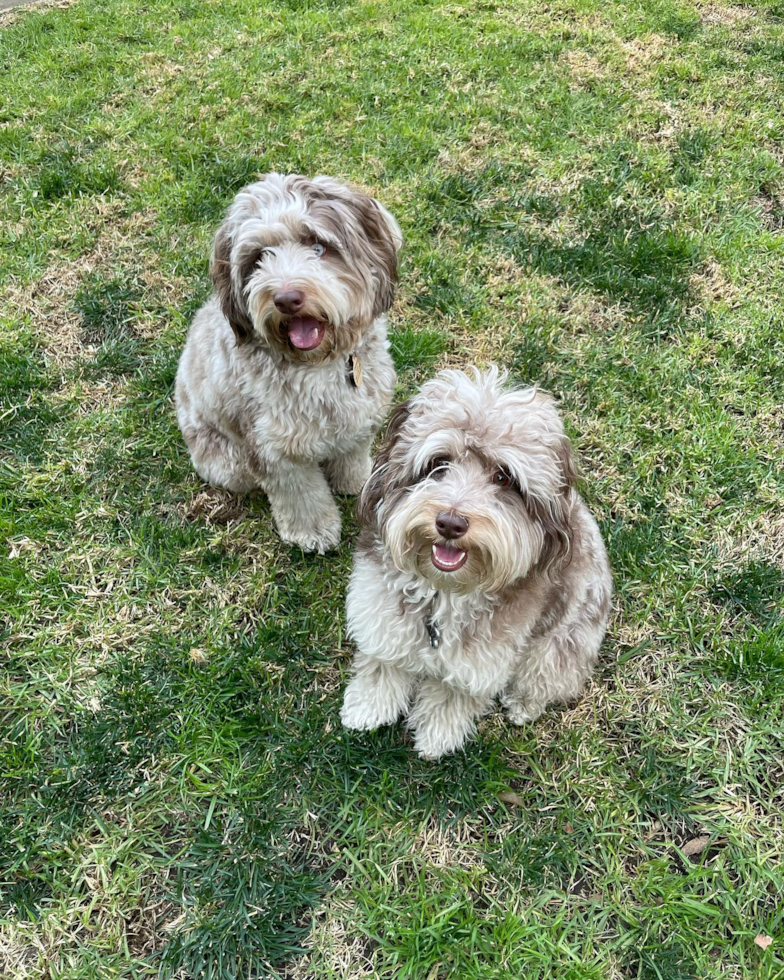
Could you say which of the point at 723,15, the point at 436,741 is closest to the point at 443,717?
the point at 436,741

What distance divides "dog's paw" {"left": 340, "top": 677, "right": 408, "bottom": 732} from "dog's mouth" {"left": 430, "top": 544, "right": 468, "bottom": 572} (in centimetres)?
106

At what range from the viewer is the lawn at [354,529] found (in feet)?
9.11

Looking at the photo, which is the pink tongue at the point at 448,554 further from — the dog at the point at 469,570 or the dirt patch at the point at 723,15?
the dirt patch at the point at 723,15

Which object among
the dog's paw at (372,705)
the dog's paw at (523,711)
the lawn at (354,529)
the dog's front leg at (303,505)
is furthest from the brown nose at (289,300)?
the dog's paw at (523,711)

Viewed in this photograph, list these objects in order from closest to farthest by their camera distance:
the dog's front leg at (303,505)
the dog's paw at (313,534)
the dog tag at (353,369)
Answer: the dog tag at (353,369) < the dog's front leg at (303,505) < the dog's paw at (313,534)

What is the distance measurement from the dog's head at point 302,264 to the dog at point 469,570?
63 cm

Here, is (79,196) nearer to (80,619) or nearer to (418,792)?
(80,619)

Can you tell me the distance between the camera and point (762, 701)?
327 cm

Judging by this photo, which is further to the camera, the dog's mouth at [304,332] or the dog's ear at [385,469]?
the dog's mouth at [304,332]

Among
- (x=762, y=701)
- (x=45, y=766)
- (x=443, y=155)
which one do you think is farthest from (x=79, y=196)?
(x=762, y=701)

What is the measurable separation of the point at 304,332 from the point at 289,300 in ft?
0.72

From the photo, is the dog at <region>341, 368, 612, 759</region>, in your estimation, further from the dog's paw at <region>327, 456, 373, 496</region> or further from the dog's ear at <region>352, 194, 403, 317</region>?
the dog's paw at <region>327, 456, 373, 496</region>

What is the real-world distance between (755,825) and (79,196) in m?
6.48

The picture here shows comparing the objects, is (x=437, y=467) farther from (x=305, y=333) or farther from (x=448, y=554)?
(x=305, y=333)
